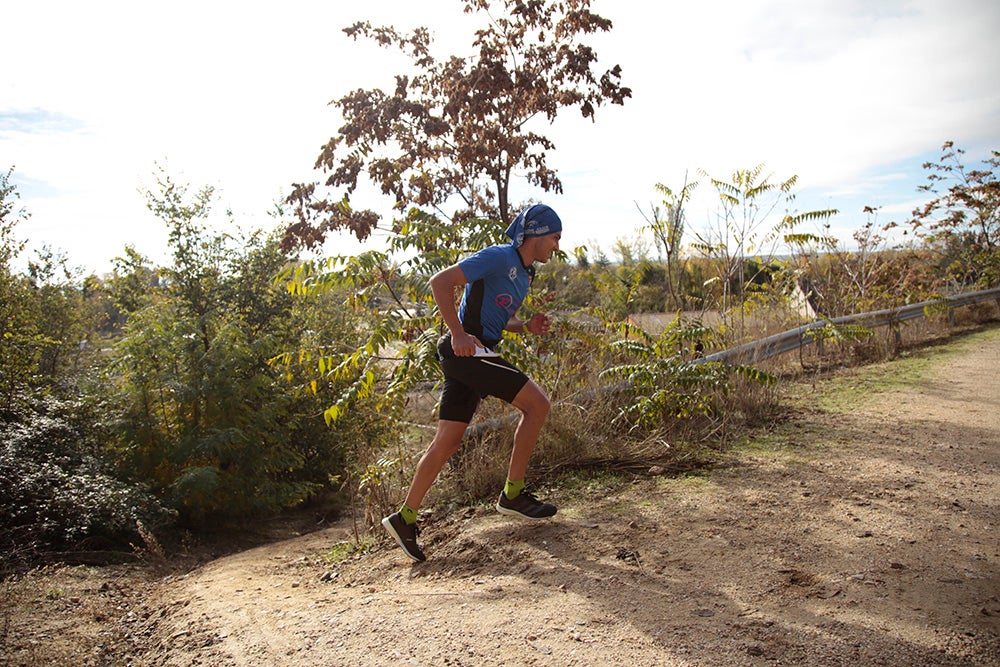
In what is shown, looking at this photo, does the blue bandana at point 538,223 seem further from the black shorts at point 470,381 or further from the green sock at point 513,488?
the green sock at point 513,488

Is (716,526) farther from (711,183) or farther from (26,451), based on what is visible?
(26,451)

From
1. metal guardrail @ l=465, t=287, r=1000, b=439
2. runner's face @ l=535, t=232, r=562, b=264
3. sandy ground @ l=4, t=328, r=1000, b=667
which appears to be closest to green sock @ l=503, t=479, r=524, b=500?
sandy ground @ l=4, t=328, r=1000, b=667

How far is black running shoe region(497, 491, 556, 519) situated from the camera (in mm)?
4945

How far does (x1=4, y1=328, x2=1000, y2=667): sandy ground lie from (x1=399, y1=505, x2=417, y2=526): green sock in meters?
0.29

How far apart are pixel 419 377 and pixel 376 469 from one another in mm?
769

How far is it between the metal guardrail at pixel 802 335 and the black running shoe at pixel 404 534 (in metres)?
1.62

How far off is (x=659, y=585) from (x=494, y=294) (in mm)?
1904

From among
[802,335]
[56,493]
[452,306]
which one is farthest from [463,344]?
[802,335]

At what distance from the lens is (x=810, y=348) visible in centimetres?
1054

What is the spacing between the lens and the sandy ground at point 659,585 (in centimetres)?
327

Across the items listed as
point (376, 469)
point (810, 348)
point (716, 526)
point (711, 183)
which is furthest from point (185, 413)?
point (810, 348)

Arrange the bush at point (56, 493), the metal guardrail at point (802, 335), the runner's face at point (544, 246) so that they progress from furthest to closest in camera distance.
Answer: the metal guardrail at point (802, 335), the bush at point (56, 493), the runner's face at point (544, 246)

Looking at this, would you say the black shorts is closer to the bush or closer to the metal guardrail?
the metal guardrail

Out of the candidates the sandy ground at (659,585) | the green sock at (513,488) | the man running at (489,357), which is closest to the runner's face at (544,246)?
the man running at (489,357)
